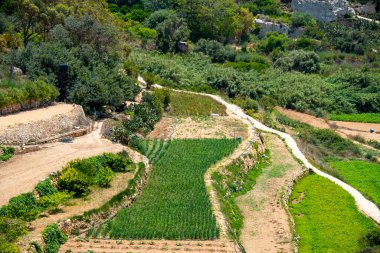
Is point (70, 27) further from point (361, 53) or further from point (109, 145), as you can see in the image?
point (361, 53)

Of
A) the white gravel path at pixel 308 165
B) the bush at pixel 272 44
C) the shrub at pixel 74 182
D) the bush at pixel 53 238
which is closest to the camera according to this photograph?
the bush at pixel 53 238

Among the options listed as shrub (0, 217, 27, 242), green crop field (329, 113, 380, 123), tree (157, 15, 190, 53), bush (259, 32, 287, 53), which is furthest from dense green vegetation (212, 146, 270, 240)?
bush (259, 32, 287, 53)

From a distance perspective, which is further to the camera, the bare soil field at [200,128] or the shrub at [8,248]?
the bare soil field at [200,128]

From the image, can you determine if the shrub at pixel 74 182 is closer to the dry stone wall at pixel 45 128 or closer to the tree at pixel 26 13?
the dry stone wall at pixel 45 128

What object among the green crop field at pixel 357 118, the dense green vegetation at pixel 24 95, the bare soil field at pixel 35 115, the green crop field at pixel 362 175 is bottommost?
the green crop field at pixel 357 118

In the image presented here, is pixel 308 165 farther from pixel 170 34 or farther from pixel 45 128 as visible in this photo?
pixel 170 34

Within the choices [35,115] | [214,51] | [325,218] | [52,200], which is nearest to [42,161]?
[52,200]

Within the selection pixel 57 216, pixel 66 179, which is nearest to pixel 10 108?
pixel 66 179

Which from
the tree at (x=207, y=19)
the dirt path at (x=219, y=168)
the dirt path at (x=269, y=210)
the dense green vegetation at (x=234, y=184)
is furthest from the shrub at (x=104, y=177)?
the tree at (x=207, y=19)
